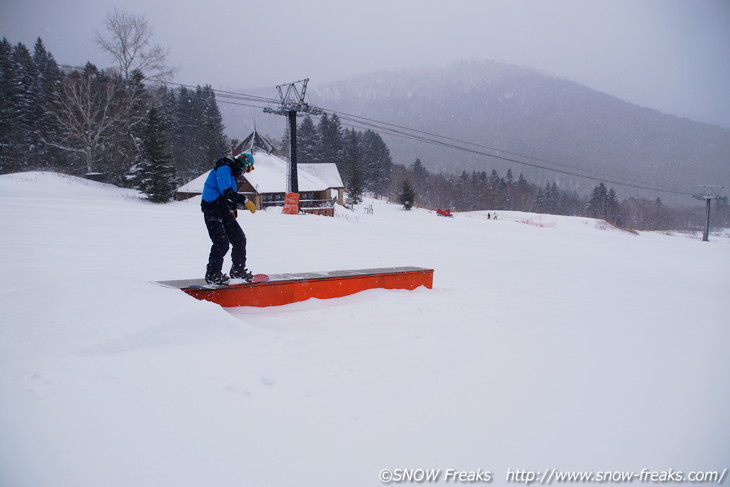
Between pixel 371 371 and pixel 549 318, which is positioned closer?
pixel 371 371

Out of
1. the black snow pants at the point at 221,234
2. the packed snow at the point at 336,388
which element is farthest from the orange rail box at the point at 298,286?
the black snow pants at the point at 221,234

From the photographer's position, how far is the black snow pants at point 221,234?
498 centimetres

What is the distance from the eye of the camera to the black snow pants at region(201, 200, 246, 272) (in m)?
4.98

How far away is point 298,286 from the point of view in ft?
17.7

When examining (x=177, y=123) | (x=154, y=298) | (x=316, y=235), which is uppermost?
(x=177, y=123)

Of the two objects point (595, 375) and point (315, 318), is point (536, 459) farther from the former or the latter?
point (315, 318)

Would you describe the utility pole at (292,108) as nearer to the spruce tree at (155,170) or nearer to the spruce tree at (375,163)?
the spruce tree at (155,170)

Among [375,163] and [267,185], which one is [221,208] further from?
[375,163]

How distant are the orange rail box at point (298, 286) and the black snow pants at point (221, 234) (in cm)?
35

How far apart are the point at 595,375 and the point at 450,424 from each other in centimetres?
175

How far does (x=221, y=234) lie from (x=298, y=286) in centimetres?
122

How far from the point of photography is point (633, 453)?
2.35m

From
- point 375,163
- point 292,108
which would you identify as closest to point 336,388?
point 292,108

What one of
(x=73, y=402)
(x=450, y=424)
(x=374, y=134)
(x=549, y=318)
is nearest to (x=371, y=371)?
(x=450, y=424)
